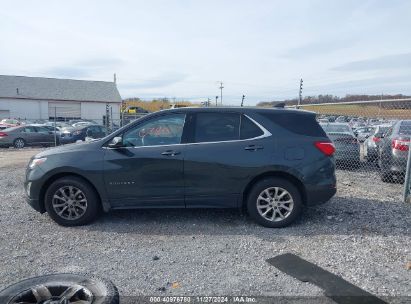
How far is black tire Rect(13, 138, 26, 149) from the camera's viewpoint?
18.4 meters

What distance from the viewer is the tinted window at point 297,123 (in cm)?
489

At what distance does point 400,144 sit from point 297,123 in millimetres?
3437

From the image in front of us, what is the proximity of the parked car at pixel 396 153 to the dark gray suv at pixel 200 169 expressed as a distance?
10.1 ft

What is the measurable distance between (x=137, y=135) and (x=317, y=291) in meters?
3.19

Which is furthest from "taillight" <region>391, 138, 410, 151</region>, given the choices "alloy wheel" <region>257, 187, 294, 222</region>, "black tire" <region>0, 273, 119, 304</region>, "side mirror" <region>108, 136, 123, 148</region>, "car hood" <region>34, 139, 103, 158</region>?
"black tire" <region>0, 273, 119, 304</region>

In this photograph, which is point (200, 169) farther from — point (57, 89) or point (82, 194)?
point (57, 89)

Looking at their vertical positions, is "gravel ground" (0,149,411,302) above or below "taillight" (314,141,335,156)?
below

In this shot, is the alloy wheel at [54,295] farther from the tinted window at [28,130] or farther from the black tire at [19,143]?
the tinted window at [28,130]

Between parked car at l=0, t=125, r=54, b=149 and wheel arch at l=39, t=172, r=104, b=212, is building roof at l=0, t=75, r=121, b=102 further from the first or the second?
wheel arch at l=39, t=172, r=104, b=212

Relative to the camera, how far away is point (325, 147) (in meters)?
4.82

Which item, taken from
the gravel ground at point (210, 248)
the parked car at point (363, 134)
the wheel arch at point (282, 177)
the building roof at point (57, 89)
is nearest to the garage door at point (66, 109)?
the building roof at point (57, 89)

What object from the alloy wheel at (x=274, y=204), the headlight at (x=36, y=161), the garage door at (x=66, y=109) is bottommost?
the alloy wheel at (x=274, y=204)

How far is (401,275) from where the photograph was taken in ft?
11.5

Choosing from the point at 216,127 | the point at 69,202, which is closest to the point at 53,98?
the point at 69,202
